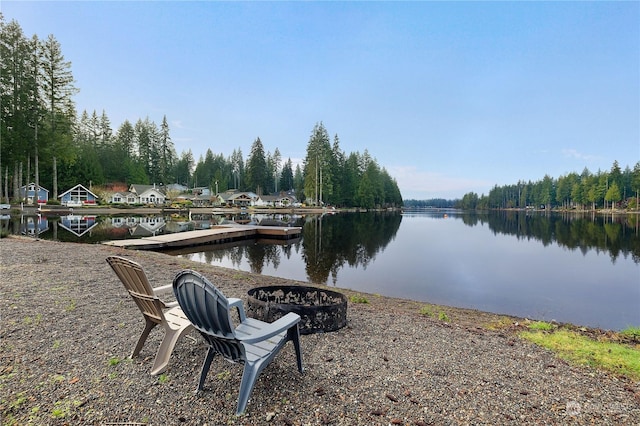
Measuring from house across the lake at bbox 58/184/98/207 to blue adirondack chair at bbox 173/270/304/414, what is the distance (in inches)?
2229

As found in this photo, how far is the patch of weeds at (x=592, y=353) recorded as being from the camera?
334 centimetres

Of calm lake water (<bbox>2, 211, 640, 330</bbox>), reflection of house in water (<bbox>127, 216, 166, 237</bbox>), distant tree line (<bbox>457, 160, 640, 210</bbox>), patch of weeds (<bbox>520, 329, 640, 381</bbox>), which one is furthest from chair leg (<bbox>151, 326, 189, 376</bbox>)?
distant tree line (<bbox>457, 160, 640, 210</bbox>)

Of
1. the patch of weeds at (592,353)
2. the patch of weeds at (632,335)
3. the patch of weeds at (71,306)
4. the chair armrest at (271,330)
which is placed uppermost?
the chair armrest at (271,330)

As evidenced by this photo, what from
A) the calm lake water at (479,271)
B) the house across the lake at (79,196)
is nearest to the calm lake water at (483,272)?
the calm lake water at (479,271)

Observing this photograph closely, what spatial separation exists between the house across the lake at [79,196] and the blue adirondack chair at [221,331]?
56627 millimetres

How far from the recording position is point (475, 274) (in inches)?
484

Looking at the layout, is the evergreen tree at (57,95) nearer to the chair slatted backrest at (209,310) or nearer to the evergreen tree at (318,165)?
the evergreen tree at (318,165)

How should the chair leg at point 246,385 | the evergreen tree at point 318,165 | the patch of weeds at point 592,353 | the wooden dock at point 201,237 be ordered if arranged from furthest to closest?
the evergreen tree at point 318,165 < the wooden dock at point 201,237 < the patch of weeds at point 592,353 < the chair leg at point 246,385

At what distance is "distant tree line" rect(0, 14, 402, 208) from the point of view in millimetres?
32375

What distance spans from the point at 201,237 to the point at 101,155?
58927 mm

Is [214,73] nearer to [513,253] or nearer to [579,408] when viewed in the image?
[513,253]

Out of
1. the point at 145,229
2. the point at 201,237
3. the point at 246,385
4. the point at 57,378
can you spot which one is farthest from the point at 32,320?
the point at 145,229

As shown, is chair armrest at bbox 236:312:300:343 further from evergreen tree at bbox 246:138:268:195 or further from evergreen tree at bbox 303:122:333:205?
evergreen tree at bbox 246:138:268:195

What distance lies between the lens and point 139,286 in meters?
2.81
